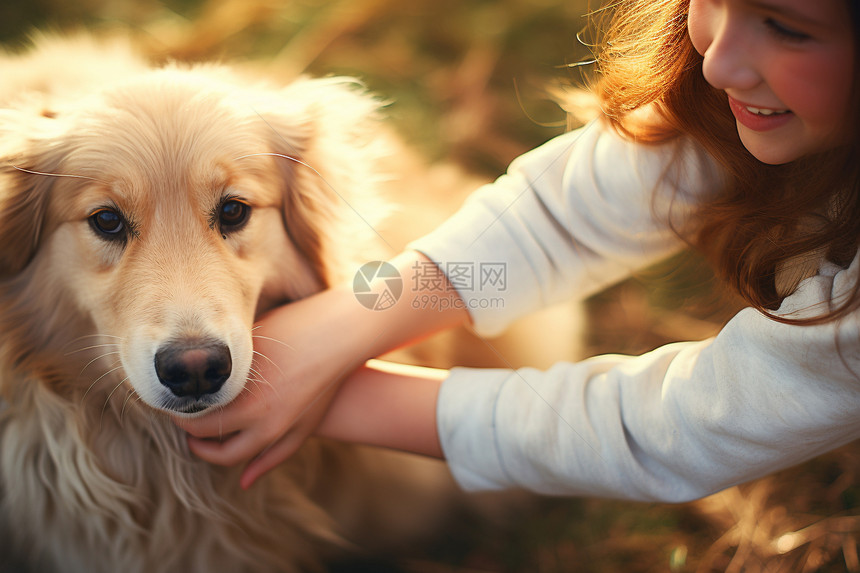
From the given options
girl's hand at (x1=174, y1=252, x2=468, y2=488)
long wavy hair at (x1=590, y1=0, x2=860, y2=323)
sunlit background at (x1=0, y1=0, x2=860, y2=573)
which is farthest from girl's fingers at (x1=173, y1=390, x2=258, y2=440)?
long wavy hair at (x1=590, y1=0, x2=860, y2=323)

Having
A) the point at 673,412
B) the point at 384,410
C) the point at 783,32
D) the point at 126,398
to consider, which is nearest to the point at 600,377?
the point at 673,412

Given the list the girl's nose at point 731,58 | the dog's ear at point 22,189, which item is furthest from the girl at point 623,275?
the dog's ear at point 22,189

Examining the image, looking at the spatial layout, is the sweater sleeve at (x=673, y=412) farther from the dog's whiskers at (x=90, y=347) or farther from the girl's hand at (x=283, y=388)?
the dog's whiskers at (x=90, y=347)

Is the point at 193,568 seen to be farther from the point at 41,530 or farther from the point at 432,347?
the point at 432,347

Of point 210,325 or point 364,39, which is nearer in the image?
point 210,325

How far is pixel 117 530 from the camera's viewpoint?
0.57 metres

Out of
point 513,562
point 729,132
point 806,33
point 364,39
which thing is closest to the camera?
point 806,33

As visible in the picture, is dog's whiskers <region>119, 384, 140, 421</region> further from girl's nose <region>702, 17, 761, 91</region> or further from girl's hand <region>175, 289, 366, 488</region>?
girl's nose <region>702, 17, 761, 91</region>

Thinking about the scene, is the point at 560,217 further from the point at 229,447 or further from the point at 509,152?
the point at 229,447

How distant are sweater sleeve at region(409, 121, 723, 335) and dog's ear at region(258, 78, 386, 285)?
2.8 inches

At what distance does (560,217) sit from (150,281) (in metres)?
0.37

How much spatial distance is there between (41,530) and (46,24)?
0.49 m

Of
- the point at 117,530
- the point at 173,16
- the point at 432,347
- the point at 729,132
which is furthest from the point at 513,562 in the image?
the point at 173,16

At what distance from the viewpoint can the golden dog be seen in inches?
17.6
